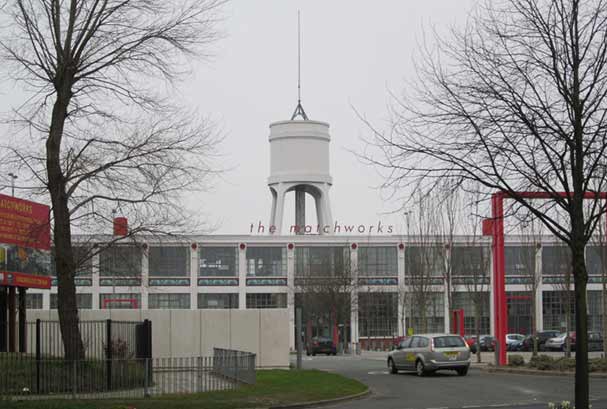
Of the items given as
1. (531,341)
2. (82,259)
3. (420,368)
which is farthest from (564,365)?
(531,341)

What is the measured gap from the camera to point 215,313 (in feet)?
131

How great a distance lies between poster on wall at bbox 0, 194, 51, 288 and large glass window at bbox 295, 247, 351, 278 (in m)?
38.6

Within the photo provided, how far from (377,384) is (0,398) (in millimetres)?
12913

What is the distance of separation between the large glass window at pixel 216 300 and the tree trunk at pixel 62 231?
187 feet

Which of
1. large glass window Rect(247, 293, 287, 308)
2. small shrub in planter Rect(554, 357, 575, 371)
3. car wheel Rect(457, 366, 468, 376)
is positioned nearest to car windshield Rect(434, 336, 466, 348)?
car wheel Rect(457, 366, 468, 376)

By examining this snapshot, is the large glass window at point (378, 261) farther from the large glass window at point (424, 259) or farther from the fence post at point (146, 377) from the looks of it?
the fence post at point (146, 377)

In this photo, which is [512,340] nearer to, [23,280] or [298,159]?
[298,159]

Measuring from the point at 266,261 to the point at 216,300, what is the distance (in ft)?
18.3

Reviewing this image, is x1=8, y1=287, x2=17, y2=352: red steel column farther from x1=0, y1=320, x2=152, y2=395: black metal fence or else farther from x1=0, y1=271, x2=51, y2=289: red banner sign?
x1=0, y1=320, x2=152, y2=395: black metal fence

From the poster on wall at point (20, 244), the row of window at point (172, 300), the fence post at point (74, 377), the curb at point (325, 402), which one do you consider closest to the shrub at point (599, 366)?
the curb at point (325, 402)

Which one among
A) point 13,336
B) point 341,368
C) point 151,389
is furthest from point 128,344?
point 341,368

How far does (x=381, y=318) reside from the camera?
274 feet

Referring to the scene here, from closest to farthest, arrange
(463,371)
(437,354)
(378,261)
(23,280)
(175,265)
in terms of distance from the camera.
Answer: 1. (437,354)
2. (23,280)
3. (463,371)
4. (175,265)
5. (378,261)

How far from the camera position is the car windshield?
3416cm
